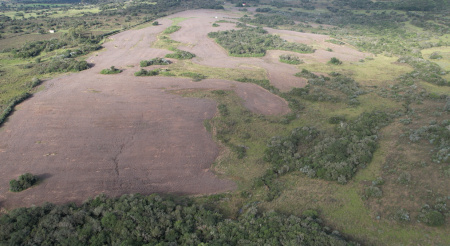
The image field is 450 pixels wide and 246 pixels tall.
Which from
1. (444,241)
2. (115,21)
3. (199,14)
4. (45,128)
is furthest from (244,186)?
(199,14)

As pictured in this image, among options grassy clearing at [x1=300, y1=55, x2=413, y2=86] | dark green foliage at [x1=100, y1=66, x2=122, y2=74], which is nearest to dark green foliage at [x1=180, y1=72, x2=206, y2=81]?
dark green foliage at [x1=100, y1=66, x2=122, y2=74]

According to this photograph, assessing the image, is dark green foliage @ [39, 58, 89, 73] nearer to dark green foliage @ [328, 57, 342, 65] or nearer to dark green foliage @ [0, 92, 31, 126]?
dark green foliage @ [0, 92, 31, 126]

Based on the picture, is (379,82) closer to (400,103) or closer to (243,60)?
(400,103)

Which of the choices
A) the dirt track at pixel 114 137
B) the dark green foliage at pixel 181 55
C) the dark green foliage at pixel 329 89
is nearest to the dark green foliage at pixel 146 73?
the dirt track at pixel 114 137

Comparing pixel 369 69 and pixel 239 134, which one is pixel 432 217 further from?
pixel 369 69

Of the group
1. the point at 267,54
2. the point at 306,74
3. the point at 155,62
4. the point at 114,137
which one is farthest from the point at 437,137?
the point at 155,62
